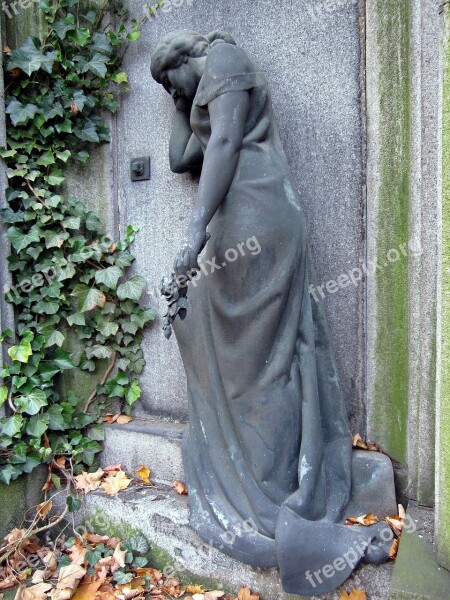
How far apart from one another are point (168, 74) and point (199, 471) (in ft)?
5.70

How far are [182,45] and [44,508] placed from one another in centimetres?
230

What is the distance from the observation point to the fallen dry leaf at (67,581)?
7.57ft

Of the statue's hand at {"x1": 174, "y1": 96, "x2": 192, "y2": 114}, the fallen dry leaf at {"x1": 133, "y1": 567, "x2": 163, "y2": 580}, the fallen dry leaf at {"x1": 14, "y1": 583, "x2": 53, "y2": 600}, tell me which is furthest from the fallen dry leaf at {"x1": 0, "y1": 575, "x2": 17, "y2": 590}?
the statue's hand at {"x1": 174, "y1": 96, "x2": 192, "y2": 114}

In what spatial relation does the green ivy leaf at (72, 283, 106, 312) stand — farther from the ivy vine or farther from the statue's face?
the statue's face

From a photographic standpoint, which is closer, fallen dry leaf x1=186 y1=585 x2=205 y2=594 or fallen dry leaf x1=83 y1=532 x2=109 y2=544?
fallen dry leaf x1=186 y1=585 x2=205 y2=594

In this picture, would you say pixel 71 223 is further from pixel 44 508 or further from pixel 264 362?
pixel 44 508

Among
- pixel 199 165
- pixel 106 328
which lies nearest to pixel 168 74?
pixel 199 165

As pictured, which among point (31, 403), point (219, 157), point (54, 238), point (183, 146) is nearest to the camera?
point (219, 157)

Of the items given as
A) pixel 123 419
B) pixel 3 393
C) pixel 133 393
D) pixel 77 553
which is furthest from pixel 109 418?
pixel 77 553

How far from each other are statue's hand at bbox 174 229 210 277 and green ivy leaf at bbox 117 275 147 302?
86 centimetres

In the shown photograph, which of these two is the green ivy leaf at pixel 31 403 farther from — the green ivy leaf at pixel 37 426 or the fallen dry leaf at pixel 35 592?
the fallen dry leaf at pixel 35 592

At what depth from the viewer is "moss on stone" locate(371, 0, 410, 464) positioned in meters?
2.32

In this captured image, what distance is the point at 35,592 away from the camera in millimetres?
2365

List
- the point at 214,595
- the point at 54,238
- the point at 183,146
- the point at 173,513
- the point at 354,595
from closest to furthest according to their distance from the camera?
the point at 354,595 → the point at 214,595 → the point at 173,513 → the point at 183,146 → the point at 54,238
